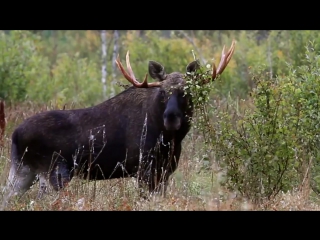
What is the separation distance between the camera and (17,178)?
9227 millimetres

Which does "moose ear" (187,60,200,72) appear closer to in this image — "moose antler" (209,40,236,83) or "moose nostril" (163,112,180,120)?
"moose antler" (209,40,236,83)

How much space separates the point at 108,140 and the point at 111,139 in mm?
39

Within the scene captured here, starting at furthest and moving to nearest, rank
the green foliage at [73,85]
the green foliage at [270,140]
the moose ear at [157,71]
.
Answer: the green foliage at [73,85] → the moose ear at [157,71] → the green foliage at [270,140]

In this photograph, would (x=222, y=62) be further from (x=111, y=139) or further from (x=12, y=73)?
(x=12, y=73)

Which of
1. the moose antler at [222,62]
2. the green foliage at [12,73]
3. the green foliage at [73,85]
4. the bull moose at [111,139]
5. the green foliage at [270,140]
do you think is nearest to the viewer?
the green foliage at [270,140]

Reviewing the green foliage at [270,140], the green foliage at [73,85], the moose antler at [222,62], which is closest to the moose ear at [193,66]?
the moose antler at [222,62]

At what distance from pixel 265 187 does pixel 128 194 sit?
4.72ft

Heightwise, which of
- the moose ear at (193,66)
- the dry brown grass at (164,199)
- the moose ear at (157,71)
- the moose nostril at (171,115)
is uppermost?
the moose ear at (193,66)

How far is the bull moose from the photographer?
9219 millimetres

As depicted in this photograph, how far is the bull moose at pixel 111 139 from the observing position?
363 inches

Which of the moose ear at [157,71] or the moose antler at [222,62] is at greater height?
the moose antler at [222,62]

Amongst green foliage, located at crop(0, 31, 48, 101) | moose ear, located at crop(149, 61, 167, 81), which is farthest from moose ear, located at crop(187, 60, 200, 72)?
green foliage, located at crop(0, 31, 48, 101)

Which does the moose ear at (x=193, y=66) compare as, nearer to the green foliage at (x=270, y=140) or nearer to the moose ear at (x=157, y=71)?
the moose ear at (x=157, y=71)

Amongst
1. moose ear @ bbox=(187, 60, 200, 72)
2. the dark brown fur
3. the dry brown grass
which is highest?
moose ear @ bbox=(187, 60, 200, 72)
